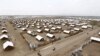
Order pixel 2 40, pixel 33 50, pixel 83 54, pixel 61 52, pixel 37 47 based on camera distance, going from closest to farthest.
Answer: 1. pixel 83 54
2. pixel 61 52
3. pixel 33 50
4. pixel 37 47
5. pixel 2 40

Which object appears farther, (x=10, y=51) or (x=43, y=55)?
(x=10, y=51)

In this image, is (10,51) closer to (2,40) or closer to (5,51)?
(5,51)

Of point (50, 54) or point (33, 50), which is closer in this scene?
point (50, 54)

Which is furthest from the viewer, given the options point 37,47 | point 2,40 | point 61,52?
point 2,40

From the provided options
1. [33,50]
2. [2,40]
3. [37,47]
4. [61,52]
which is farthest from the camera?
[2,40]

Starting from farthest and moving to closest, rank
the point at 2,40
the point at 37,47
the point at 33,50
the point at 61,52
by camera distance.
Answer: the point at 2,40, the point at 37,47, the point at 33,50, the point at 61,52

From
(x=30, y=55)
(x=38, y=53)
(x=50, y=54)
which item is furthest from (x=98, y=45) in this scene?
(x=30, y=55)

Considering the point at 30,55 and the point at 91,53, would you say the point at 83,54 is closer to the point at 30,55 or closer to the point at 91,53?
the point at 91,53

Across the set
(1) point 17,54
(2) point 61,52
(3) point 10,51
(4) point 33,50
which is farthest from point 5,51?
(2) point 61,52
